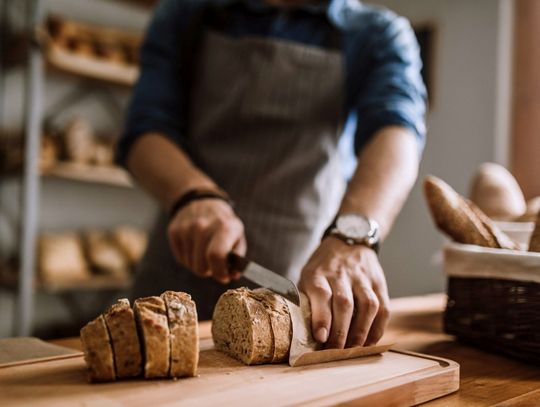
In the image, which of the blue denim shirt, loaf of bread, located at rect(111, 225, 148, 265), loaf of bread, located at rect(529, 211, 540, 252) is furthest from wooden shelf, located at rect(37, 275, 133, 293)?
loaf of bread, located at rect(529, 211, 540, 252)

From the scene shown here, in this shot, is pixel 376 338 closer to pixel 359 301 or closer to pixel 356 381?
pixel 359 301

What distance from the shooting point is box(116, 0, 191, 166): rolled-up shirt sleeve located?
5.74ft

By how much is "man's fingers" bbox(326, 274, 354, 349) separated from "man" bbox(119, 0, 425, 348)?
524 millimetres

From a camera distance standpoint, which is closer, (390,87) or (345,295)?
(345,295)

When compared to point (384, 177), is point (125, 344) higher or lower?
lower

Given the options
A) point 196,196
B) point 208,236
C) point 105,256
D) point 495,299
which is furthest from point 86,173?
point 495,299

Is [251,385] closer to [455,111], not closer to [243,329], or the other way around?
[243,329]

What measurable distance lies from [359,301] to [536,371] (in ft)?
1.11

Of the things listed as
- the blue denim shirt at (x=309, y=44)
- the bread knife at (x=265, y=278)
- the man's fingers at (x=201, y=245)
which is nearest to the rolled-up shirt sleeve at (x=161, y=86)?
the blue denim shirt at (x=309, y=44)

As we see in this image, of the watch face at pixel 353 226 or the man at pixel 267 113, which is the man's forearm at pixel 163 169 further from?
the watch face at pixel 353 226

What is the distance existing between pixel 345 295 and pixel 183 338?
0.30 m

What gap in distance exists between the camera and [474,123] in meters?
2.90

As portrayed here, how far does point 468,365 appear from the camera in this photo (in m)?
1.08

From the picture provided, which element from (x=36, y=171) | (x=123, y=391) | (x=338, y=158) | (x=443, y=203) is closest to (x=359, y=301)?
(x=443, y=203)
